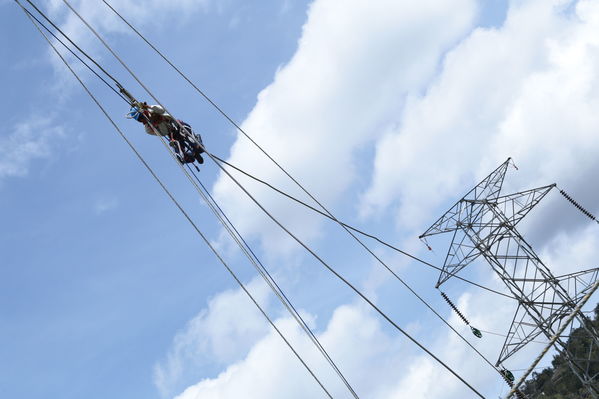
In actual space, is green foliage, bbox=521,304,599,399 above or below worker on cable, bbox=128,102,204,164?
below

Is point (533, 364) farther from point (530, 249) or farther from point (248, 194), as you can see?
point (530, 249)

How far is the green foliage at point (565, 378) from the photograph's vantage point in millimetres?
70938

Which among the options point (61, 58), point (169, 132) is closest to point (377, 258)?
point (169, 132)

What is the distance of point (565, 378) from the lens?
262 feet

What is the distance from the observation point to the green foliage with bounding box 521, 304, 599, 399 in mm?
70938

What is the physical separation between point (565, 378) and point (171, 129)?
81.4 meters

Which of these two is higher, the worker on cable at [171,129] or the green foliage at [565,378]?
the worker on cable at [171,129]

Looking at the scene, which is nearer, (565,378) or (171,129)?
(171,129)

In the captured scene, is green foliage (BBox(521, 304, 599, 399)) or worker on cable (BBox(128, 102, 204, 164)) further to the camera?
green foliage (BBox(521, 304, 599, 399))

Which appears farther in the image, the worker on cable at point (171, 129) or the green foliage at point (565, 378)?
the green foliage at point (565, 378)

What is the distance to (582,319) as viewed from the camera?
21438 millimetres

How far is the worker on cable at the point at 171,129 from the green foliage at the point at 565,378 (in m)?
62.0

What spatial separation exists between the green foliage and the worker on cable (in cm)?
6196

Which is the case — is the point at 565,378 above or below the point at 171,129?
below
